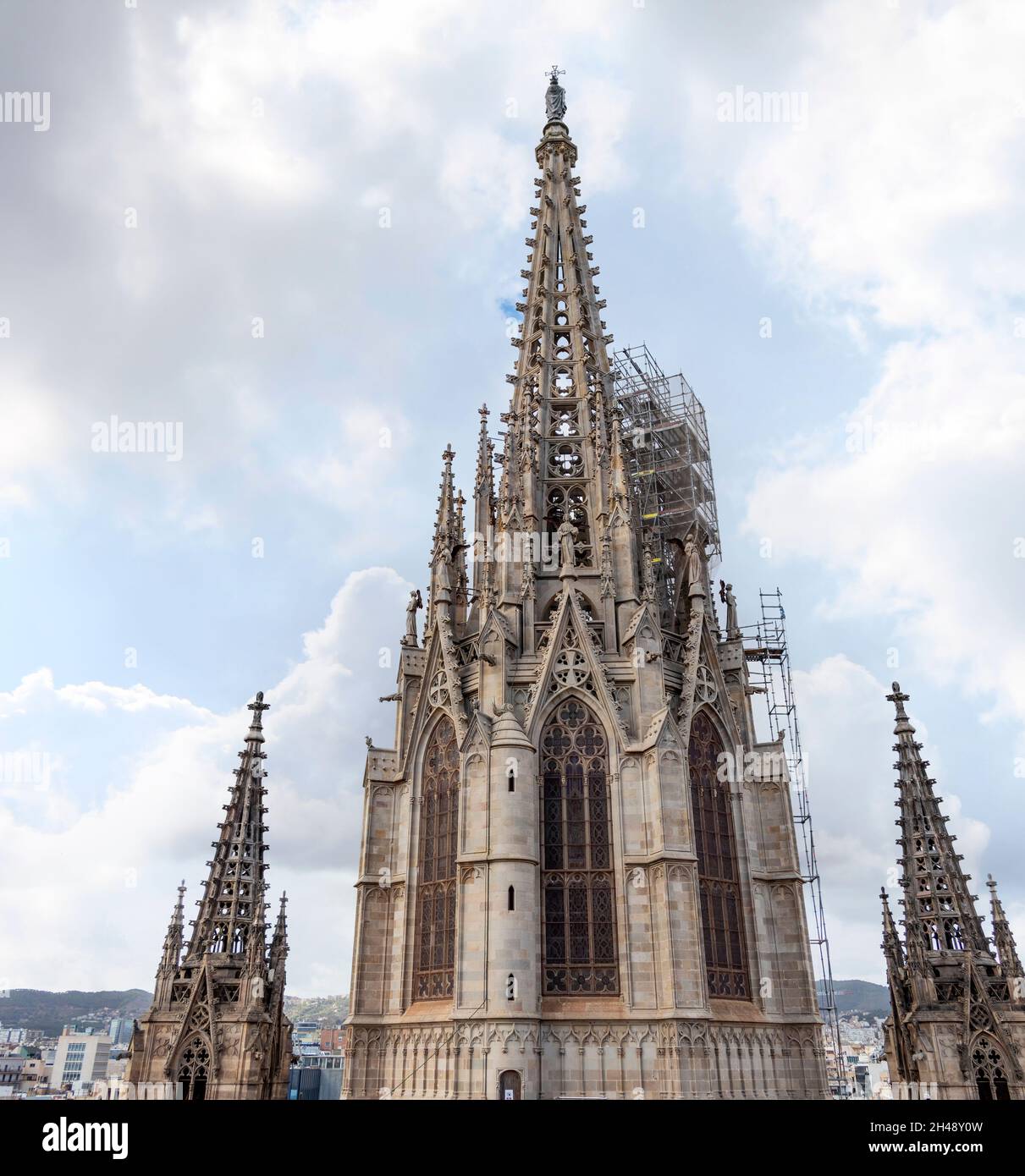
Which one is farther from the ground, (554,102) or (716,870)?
(554,102)

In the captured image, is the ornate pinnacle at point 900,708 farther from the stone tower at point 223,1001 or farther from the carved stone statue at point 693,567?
the stone tower at point 223,1001

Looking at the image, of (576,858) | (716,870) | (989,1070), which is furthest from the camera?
(716,870)

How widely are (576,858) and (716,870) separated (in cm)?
509

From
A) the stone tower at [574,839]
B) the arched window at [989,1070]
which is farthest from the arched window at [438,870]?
the arched window at [989,1070]

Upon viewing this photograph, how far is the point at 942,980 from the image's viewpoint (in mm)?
28922

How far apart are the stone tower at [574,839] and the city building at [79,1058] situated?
94068 mm

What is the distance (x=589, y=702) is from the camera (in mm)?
30375

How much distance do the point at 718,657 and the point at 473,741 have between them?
11.3 metres

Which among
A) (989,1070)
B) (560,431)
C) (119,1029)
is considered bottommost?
(989,1070)

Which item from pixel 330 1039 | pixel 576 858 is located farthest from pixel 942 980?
pixel 330 1039

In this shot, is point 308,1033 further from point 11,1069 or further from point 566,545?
point 566,545

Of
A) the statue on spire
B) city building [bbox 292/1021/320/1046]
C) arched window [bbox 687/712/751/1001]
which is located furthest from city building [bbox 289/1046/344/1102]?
city building [bbox 292/1021/320/1046]
